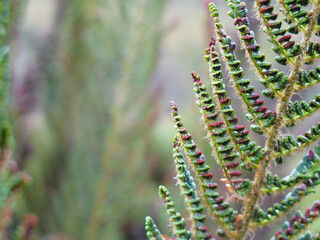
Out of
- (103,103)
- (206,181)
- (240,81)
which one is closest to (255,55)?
(240,81)

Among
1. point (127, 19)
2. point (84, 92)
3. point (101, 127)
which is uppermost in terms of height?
point (127, 19)

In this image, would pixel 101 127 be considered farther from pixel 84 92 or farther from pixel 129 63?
pixel 129 63

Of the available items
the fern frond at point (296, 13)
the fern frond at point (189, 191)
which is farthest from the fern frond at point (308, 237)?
the fern frond at point (296, 13)

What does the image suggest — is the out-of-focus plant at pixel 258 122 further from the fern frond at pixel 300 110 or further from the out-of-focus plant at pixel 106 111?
the out-of-focus plant at pixel 106 111

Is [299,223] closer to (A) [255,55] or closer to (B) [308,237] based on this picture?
(B) [308,237]

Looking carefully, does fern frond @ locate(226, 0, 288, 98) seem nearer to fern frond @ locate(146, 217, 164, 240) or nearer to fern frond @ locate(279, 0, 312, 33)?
fern frond @ locate(279, 0, 312, 33)

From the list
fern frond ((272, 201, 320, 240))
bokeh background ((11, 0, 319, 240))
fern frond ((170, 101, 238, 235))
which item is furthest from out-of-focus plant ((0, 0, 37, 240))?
bokeh background ((11, 0, 319, 240))

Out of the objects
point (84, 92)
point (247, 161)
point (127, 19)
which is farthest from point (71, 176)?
point (247, 161)

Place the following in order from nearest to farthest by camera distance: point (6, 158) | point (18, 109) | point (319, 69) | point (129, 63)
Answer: point (319, 69), point (6, 158), point (18, 109), point (129, 63)
